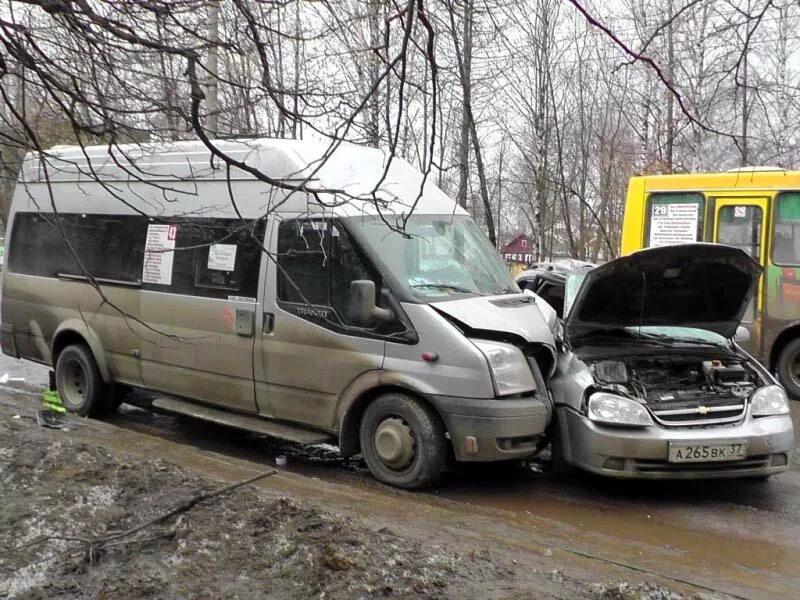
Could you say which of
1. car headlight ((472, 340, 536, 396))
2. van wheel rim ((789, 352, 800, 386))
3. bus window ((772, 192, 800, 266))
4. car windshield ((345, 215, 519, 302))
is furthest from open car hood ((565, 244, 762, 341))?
bus window ((772, 192, 800, 266))

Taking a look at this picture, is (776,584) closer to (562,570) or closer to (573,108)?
(562,570)

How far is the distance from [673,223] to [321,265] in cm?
568

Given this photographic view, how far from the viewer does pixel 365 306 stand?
525cm

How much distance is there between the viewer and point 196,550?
11.3 feet

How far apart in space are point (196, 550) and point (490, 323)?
2.58m

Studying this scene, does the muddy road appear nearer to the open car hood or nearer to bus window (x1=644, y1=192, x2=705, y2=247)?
the open car hood

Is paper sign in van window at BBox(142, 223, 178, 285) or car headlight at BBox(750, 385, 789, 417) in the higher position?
paper sign in van window at BBox(142, 223, 178, 285)

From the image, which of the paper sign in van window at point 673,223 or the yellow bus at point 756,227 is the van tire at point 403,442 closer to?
the yellow bus at point 756,227

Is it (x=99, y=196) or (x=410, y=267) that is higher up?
(x=99, y=196)

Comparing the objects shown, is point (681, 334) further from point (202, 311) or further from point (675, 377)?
point (202, 311)

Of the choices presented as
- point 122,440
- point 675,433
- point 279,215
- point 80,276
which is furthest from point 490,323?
point 80,276

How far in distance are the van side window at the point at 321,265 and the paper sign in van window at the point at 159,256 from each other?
4.16 feet

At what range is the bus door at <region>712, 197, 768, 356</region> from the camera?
9039mm

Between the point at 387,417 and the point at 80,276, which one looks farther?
the point at 80,276
